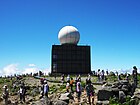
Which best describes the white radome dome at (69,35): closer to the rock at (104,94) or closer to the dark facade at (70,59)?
the dark facade at (70,59)

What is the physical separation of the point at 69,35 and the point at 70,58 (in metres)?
5.65

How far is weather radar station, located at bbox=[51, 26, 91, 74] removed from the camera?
64.8 m

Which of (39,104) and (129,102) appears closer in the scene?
(129,102)

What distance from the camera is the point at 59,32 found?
70938 millimetres

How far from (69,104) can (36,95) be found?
35.7 feet

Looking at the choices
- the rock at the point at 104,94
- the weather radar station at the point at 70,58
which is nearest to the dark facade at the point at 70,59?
the weather radar station at the point at 70,58

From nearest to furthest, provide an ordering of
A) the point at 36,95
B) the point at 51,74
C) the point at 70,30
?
the point at 36,95, the point at 51,74, the point at 70,30

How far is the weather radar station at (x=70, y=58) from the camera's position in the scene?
213 ft

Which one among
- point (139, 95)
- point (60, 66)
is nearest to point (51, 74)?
point (60, 66)

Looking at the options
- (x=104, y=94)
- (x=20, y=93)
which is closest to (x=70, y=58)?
(x=20, y=93)

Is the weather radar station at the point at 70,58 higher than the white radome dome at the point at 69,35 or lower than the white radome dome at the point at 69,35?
lower

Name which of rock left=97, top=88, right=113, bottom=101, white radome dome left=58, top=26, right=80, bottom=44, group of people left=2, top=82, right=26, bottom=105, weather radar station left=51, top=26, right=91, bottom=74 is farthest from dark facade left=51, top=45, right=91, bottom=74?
→ rock left=97, top=88, right=113, bottom=101

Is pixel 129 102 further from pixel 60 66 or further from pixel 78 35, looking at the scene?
pixel 78 35

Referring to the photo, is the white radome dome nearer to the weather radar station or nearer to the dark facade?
the weather radar station
